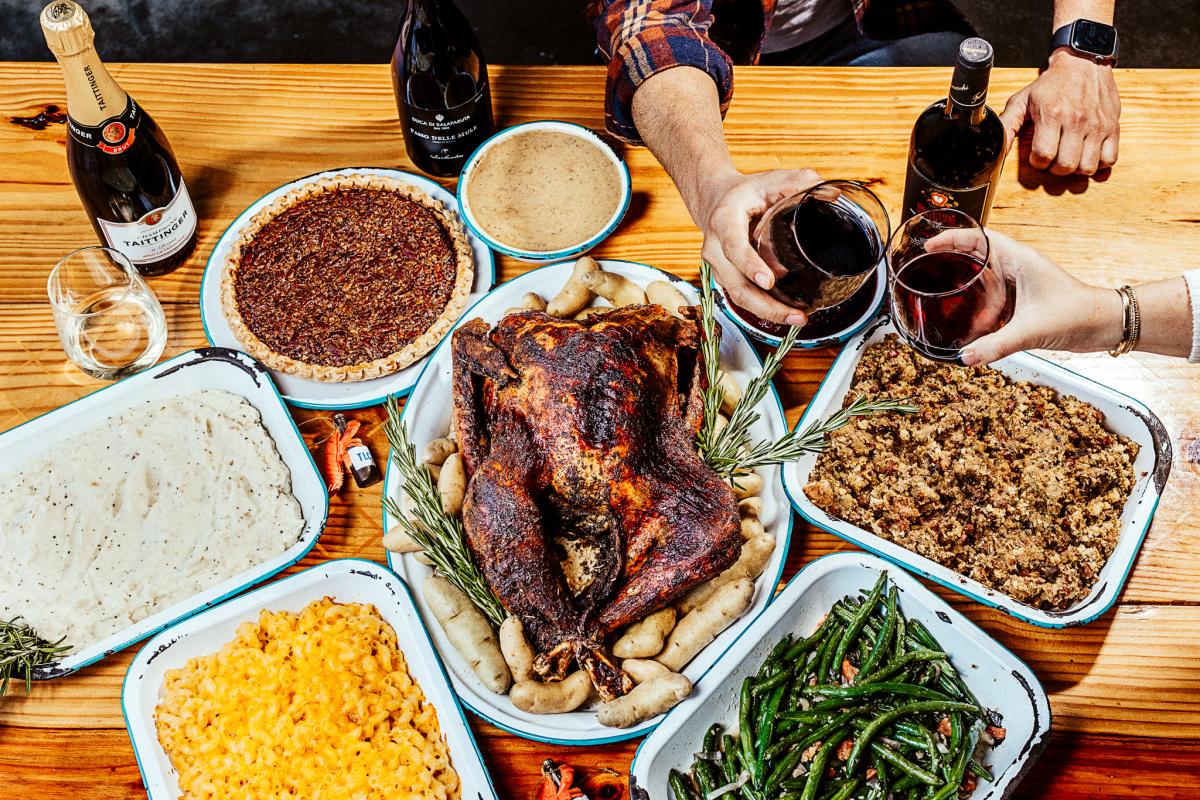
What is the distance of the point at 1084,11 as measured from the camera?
2205 mm

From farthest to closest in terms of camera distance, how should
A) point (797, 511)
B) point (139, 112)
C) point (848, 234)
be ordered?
point (139, 112) < point (797, 511) < point (848, 234)

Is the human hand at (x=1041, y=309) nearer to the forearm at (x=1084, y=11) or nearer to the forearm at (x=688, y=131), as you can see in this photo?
the forearm at (x=688, y=131)

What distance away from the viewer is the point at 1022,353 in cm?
175

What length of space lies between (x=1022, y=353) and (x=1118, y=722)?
2.12 ft

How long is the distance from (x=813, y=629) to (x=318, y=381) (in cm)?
104

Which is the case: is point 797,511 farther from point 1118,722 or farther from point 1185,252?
point 1185,252

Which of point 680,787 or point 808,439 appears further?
point 808,439

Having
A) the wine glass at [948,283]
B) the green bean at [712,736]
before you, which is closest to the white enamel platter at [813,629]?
the green bean at [712,736]

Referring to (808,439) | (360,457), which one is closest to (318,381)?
(360,457)

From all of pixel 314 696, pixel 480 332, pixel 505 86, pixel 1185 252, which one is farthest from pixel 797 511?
pixel 505 86

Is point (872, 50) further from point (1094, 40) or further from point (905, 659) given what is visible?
point (905, 659)

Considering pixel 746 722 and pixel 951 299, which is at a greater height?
pixel 951 299

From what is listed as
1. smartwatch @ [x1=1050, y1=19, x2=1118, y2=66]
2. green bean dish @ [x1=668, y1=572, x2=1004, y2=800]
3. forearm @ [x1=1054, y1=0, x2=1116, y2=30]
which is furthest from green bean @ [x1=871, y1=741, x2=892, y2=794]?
forearm @ [x1=1054, y1=0, x2=1116, y2=30]

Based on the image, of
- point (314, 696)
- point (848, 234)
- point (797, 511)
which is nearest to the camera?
point (848, 234)
